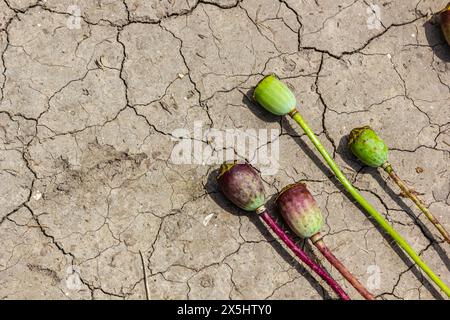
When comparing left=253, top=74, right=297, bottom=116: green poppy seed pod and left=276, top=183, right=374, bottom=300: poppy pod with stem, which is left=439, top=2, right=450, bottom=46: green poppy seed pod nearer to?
left=253, top=74, right=297, bottom=116: green poppy seed pod

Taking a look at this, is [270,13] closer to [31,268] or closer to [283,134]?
[283,134]

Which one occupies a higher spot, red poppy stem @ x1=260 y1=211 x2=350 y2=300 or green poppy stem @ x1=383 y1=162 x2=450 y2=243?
green poppy stem @ x1=383 y1=162 x2=450 y2=243

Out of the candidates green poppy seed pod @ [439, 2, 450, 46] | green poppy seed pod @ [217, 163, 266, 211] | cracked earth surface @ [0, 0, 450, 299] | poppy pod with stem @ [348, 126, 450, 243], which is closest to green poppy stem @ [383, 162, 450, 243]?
poppy pod with stem @ [348, 126, 450, 243]

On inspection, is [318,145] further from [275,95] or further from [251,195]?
[251,195]

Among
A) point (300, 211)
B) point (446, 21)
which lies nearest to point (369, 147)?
point (300, 211)

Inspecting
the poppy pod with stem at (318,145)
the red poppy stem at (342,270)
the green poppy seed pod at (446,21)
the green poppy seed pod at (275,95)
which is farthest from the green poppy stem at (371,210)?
the green poppy seed pod at (446,21)

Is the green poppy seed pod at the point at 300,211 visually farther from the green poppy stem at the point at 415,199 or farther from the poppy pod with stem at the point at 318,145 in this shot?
the green poppy stem at the point at 415,199

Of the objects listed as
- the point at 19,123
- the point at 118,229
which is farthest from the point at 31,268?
the point at 19,123
